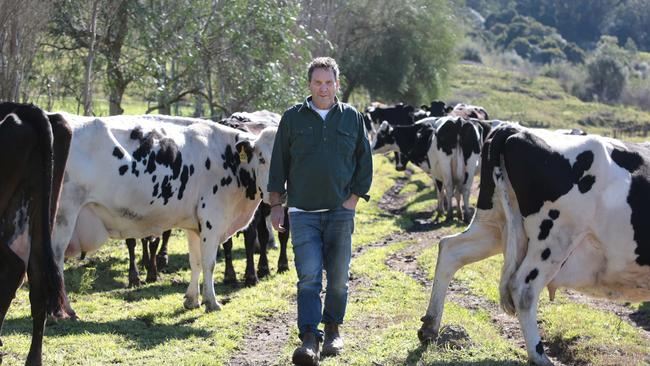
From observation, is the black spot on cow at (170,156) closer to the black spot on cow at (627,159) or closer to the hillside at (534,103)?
the black spot on cow at (627,159)

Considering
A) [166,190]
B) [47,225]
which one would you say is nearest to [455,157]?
[166,190]

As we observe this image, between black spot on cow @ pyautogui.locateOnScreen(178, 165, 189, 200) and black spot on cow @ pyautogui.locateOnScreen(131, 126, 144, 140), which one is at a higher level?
black spot on cow @ pyautogui.locateOnScreen(131, 126, 144, 140)

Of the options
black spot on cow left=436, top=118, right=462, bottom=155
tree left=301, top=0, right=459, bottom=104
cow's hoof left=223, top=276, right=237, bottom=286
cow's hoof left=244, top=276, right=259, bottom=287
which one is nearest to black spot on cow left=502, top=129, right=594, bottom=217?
cow's hoof left=244, top=276, right=259, bottom=287

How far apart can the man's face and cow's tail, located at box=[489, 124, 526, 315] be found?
180 centimetres

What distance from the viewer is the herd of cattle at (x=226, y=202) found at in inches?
285

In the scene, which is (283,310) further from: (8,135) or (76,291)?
(8,135)

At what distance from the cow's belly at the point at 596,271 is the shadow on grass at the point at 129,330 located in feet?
12.2

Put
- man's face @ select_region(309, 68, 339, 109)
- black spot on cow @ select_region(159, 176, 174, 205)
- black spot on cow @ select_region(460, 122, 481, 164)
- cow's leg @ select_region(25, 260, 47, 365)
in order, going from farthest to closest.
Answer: black spot on cow @ select_region(460, 122, 481, 164), black spot on cow @ select_region(159, 176, 174, 205), man's face @ select_region(309, 68, 339, 109), cow's leg @ select_region(25, 260, 47, 365)

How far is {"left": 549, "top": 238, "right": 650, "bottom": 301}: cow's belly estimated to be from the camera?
8148 mm

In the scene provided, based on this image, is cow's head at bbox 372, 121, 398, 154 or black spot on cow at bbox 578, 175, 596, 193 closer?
black spot on cow at bbox 578, 175, 596, 193

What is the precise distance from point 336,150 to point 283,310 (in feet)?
12.0

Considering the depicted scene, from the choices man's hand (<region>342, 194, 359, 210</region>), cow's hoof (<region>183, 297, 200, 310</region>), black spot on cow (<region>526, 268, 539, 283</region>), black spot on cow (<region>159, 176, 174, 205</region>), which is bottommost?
cow's hoof (<region>183, 297, 200, 310</region>)

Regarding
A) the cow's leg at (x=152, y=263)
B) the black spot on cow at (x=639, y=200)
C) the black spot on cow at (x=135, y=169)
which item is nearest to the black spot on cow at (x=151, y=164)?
the black spot on cow at (x=135, y=169)

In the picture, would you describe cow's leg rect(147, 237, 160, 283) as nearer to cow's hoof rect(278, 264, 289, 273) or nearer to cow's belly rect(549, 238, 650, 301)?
cow's hoof rect(278, 264, 289, 273)
